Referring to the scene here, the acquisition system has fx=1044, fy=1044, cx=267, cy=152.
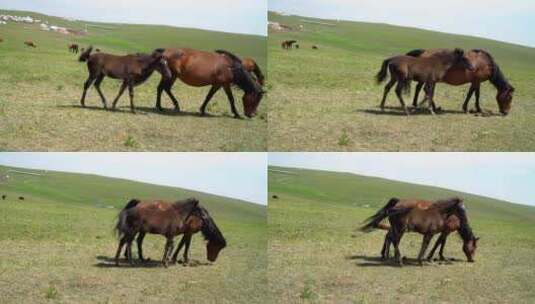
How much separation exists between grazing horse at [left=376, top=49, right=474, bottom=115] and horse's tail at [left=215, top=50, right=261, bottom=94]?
179 cm

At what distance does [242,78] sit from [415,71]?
96.4 inches

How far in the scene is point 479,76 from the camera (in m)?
15.0

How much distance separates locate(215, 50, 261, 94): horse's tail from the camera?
14867mm

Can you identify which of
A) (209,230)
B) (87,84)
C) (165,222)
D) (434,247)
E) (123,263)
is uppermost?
(87,84)

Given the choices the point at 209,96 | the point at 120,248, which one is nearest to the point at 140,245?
the point at 120,248

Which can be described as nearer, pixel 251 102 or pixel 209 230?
pixel 209 230

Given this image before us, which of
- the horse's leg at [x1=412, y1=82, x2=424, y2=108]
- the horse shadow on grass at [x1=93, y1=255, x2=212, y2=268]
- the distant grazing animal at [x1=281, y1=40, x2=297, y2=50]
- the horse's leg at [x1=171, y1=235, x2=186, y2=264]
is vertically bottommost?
the horse shadow on grass at [x1=93, y1=255, x2=212, y2=268]

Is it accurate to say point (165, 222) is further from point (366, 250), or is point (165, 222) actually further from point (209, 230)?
point (366, 250)

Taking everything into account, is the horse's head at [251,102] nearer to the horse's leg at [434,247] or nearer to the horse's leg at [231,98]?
the horse's leg at [231,98]

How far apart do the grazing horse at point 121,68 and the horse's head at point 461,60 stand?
164 inches

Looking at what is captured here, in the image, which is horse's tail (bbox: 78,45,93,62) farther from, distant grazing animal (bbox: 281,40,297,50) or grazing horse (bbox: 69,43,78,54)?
distant grazing animal (bbox: 281,40,297,50)

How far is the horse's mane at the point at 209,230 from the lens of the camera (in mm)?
14273

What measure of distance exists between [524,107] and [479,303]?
3270 mm

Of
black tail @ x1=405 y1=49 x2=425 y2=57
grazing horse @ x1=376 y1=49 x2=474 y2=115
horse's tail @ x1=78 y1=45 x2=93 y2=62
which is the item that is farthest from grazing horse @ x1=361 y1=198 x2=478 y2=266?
horse's tail @ x1=78 y1=45 x2=93 y2=62
